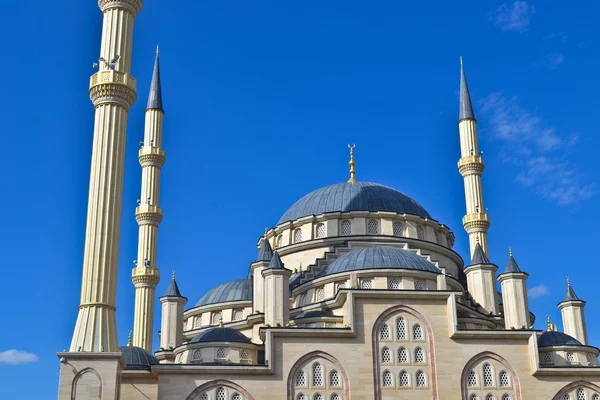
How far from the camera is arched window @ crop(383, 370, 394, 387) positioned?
23484mm

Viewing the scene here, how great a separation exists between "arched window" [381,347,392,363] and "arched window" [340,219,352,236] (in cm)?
978

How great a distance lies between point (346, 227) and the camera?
110ft

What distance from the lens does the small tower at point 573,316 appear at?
29562mm

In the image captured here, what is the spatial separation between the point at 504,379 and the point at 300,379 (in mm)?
5915

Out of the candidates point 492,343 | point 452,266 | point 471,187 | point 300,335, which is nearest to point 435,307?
point 492,343

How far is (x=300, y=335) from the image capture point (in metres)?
23.6

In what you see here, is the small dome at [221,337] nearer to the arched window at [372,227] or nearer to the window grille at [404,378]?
the window grille at [404,378]

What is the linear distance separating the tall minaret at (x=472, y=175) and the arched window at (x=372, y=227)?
13.5ft

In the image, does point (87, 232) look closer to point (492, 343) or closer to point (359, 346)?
point (359, 346)

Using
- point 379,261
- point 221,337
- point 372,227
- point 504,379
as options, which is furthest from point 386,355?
point 372,227

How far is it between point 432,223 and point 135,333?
507 inches

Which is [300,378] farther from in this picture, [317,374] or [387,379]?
[387,379]

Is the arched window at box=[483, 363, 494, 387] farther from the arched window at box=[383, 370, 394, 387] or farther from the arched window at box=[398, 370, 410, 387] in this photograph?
the arched window at box=[383, 370, 394, 387]

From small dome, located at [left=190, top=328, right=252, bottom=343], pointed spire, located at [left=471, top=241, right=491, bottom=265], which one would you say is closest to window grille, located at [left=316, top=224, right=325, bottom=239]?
pointed spire, located at [left=471, top=241, right=491, bottom=265]
